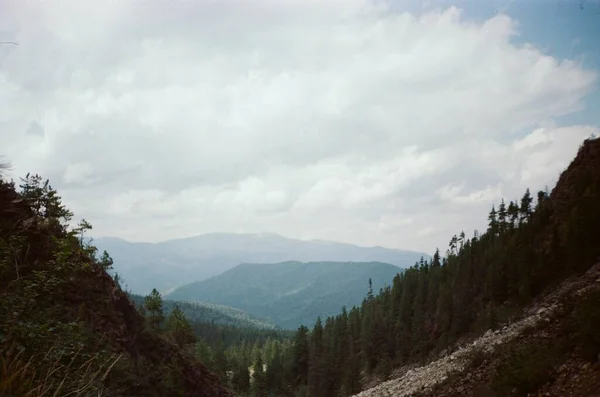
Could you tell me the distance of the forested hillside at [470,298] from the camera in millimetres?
41062

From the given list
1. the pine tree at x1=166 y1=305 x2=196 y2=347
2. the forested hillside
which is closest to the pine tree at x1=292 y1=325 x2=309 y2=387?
the forested hillside

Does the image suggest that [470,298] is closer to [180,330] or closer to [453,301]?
[453,301]

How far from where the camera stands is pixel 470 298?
70562mm

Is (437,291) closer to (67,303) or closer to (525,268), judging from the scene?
(525,268)

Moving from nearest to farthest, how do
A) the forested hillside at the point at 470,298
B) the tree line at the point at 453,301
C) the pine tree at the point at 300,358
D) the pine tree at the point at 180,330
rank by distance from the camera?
the forested hillside at the point at 470,298, the tree line at the point at 453,301, the pine tree at the point at 180,330, the pine tree at the point at 300,358

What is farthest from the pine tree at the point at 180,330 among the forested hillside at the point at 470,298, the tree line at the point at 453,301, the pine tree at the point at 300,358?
the pine tree at the point at 300,358

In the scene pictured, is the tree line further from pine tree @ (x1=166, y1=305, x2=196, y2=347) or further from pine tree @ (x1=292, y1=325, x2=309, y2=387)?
pine tree @ (x1=166, y1=305, x2=196, y2=347)

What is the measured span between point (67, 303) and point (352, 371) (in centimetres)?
6143

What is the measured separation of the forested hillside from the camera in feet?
135

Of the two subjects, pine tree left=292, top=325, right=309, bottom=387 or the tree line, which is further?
pine tree left=292, top=325, right=309, bottom=387

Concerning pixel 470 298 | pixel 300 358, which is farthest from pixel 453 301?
pixel 300 358

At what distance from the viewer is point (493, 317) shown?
43000 millimetres

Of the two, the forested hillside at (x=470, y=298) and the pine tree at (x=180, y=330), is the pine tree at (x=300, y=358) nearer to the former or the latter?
the forested hillside at (x=470, y=298)

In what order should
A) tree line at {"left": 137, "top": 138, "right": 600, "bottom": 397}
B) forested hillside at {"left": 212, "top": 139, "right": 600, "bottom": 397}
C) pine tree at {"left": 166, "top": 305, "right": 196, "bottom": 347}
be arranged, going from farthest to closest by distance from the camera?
1. pine tree at {"left": 166, "top": 305, "right": 196, "bottom": 347}
2. tree line at {"left": 137, "top": 138, "right": 600, "bottom": 397}
3. forested hillside at {"left": 212, "top": 139, "right": 600, "bottom": 397}
